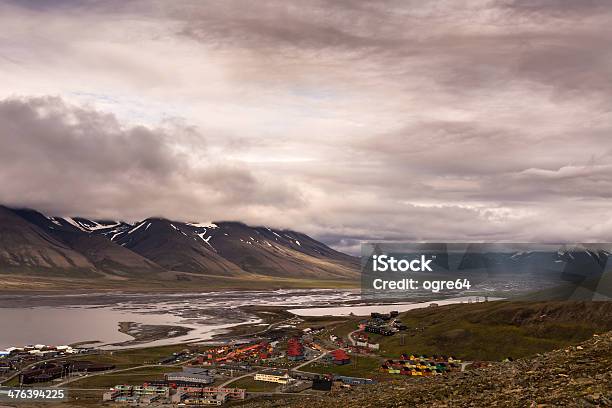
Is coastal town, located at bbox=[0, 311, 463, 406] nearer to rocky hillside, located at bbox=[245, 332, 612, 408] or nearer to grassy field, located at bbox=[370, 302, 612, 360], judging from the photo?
grassy field, located at bbox=[370, 302, 612, 360]

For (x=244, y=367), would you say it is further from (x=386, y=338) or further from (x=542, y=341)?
(x=542, y=341)

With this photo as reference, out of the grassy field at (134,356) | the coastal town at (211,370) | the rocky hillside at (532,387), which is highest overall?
the rocky hillside at (532,387)

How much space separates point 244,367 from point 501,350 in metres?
76.9

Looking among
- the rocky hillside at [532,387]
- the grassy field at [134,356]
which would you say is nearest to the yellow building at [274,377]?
the grassy field at [134,356]

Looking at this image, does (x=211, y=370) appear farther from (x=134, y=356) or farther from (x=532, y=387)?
(x=532, y=387)

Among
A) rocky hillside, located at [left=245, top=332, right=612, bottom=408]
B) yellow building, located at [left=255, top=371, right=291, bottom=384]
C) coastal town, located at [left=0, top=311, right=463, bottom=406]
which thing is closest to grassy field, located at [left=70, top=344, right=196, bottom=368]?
coastal town, located at [left=0, top=311, right=463, bottom=406]

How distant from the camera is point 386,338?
→ 19900cm

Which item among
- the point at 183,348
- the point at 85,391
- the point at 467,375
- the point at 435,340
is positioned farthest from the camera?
the point at 183,348

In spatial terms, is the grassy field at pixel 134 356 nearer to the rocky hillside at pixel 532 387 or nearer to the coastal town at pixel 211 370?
the coastal town at pixel 211 370

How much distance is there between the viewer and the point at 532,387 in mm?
31297

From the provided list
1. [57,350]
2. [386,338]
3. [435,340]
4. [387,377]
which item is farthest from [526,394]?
[57,350]

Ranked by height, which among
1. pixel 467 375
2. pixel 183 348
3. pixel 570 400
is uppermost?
pixel 570 400

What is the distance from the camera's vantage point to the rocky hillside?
27.0 meters

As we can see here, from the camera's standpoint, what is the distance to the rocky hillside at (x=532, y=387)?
27016 mm
